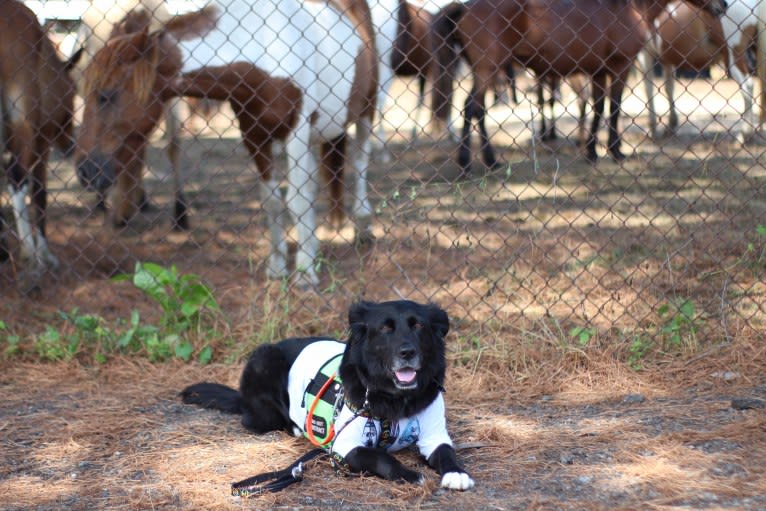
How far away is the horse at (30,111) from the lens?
546 centimetres

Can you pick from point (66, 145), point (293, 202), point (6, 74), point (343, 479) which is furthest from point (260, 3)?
point (343, 479)

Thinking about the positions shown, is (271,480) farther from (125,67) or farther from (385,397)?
(125,67)

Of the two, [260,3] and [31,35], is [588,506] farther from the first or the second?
[31,35]

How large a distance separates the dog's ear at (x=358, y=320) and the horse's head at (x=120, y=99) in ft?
7.87

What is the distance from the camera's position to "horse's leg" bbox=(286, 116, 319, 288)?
5.58m

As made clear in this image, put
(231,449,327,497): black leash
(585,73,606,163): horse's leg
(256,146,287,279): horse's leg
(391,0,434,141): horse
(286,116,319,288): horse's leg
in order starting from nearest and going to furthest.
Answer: (231,449,327,497): black leash < (286,116,319,288): horse's leg < (256,146,287,279): horse's leg < (391,0,434,141): horse < (585,73,606,163): horse's leg

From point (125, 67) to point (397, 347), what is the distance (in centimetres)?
283

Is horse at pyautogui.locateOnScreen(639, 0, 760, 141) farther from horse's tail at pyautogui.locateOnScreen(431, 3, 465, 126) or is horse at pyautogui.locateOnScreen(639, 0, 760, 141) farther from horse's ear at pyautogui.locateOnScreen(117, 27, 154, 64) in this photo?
horse's ear at pyautogui.locateOnScreen(117, 27, 154, 64)

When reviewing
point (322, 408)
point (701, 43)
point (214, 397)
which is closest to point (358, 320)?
point (322, 408)

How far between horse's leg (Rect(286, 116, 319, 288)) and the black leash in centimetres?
225

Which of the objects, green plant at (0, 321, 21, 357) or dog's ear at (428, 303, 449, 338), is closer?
dog's ear at (428, 303, 449, 338)

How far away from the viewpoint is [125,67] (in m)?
5.18

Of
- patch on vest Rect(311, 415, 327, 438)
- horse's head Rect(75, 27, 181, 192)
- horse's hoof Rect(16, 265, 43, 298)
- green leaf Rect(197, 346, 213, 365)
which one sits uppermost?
horse's head Rect(75, 27, 181, 192)

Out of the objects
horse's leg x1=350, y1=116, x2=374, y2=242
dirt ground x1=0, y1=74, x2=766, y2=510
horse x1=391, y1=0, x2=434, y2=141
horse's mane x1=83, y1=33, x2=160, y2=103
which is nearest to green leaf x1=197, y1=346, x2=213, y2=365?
dirt ground x1=0, y1=74, x2=766, y2=510
